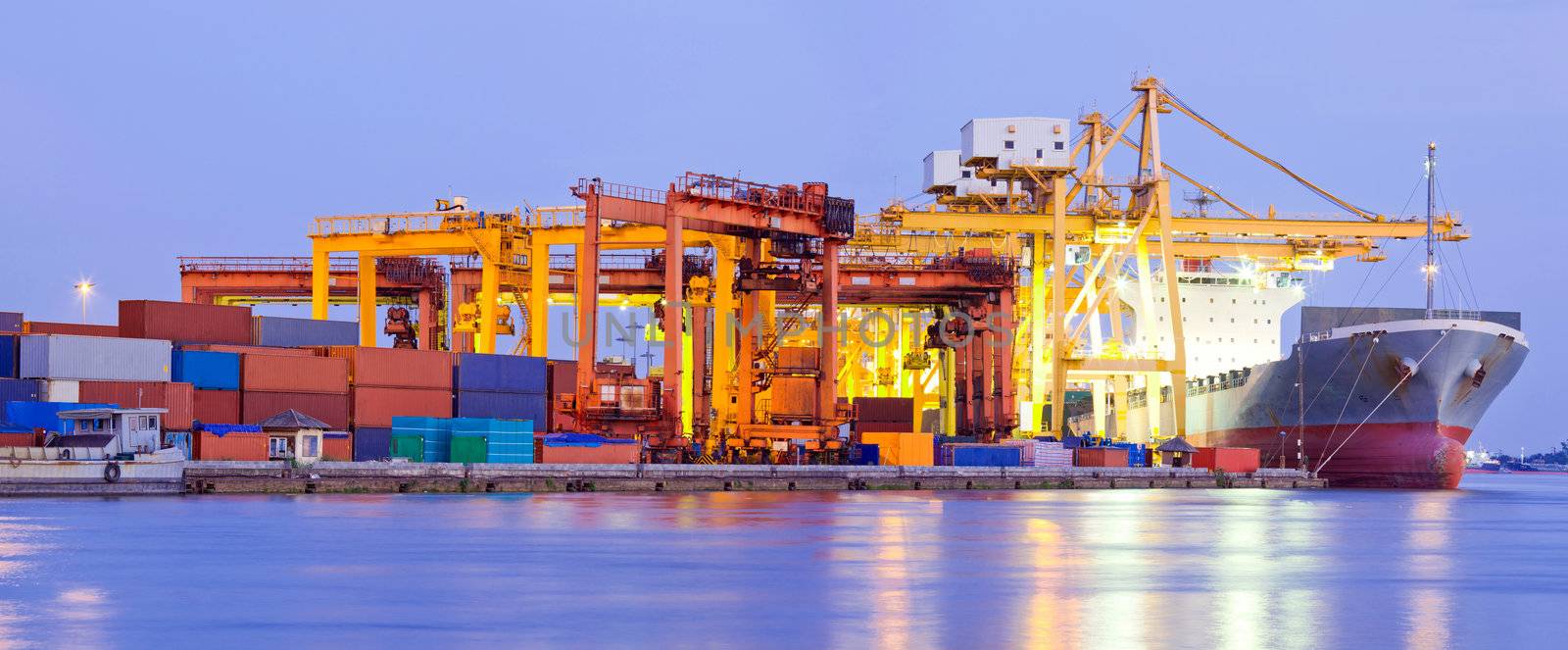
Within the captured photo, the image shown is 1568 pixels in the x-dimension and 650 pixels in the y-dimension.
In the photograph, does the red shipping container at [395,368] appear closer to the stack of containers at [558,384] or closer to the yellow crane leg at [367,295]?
the stack of containers at [558,384]

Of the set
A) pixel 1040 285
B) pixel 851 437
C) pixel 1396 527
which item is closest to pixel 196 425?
pixel 851 437

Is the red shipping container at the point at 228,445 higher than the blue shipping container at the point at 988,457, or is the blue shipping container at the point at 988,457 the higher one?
the red shipping container at the point at 228,445

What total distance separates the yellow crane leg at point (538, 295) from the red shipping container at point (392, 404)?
34.2 ft

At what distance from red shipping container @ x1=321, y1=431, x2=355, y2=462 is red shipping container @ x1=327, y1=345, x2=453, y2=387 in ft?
6.16

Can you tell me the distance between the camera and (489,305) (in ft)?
204

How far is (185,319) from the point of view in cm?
4978

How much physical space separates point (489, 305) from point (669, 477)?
15.0m

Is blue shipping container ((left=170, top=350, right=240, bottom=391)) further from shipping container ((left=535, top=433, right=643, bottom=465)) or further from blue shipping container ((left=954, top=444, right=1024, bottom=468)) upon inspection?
blue shipping container ((left=954, top=444, right=1024, bottom=468))

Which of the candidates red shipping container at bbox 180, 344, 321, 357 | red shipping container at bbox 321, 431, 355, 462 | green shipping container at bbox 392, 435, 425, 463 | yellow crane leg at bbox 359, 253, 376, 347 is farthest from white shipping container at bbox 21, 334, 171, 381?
yellow crane leg at bbox 359, 253, 376, 347

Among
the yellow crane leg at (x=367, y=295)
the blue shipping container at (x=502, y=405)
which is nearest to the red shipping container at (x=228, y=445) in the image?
the blue shipping container at (x=502, y=405)

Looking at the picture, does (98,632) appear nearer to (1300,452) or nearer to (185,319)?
(185,319)

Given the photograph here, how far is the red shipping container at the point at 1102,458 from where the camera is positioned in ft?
212

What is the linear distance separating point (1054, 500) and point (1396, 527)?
1328 cm

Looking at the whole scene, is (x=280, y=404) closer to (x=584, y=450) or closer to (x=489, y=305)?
(x=584, y=450)
